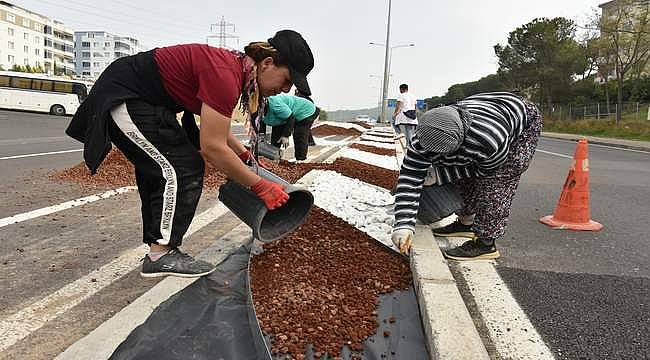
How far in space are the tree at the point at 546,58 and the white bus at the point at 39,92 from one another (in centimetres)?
3867

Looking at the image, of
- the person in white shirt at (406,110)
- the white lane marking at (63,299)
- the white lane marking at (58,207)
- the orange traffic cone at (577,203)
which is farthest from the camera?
the person in white shirt at (406,110)

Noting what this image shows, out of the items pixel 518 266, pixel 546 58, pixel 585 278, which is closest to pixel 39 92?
pixel 518 266

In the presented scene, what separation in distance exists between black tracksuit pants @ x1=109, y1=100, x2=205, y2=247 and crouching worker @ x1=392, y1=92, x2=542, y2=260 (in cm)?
126

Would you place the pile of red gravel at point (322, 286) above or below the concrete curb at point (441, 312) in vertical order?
below

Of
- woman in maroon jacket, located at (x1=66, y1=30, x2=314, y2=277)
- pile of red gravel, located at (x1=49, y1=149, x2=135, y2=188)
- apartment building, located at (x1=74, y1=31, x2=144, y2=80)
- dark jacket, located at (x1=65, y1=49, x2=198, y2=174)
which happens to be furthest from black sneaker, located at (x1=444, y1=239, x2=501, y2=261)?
apartment building, located at (x1=74, y1=31, x2=144, y2=80)

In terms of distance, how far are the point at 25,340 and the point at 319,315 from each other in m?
1.28

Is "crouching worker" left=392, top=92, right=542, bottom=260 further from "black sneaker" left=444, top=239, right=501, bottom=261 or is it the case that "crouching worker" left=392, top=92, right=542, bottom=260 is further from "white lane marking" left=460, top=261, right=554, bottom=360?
"white lane marking" left=460, top=261, right=554, bottom=360

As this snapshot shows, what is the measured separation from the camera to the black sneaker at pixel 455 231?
12.5 ft

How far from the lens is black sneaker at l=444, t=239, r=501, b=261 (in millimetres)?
3256

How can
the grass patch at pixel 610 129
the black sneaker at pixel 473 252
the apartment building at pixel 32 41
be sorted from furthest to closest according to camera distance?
the apartment building at pixel 32 41 → the grass patch at pixel 610 129 → the black sneaker at pixel 473 252

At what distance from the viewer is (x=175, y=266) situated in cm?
278

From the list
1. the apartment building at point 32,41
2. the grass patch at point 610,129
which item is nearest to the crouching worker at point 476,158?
the grass patch at point 610,129

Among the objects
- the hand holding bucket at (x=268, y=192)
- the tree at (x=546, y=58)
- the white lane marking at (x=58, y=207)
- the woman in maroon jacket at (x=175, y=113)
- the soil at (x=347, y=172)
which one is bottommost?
the white lane marking at (x=58, y=207)

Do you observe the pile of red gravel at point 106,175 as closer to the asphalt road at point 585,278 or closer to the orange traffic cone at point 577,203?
the asphalt road at point 585,278
